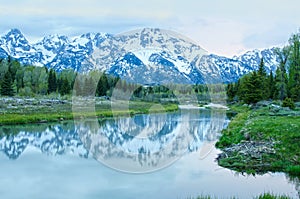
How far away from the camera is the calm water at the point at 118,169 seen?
621 inches

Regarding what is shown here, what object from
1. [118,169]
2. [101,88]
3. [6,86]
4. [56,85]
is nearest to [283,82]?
[118,169]

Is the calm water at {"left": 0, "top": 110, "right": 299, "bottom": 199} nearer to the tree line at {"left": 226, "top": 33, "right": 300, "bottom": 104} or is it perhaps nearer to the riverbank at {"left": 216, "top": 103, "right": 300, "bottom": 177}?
the riverbank at {"left": 216, "top": 103, "right": 300, "bottom": 177}

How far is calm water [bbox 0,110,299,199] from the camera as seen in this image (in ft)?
51.7

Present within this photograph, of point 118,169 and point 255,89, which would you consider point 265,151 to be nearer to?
point 118,169

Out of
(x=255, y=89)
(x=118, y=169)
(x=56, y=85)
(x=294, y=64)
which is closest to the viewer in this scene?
(x=118, y=169)

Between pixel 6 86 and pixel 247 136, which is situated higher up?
pixel 6 86

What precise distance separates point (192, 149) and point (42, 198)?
13.9 meters

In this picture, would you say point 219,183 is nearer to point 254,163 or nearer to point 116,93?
point 254,163

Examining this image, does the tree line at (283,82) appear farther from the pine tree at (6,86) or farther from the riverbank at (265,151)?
the pine tree at (6,86)

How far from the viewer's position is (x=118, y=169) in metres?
20.5

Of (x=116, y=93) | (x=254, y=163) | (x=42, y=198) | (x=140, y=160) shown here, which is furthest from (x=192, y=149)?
(x=116, y=93)

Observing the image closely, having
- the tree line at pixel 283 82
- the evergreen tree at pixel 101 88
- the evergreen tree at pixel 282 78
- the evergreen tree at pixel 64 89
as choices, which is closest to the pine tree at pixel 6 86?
the evergreen tree at pixel 64 89

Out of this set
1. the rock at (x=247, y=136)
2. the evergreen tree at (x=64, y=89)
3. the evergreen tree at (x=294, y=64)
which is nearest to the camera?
the rock at (x=247, y=136)

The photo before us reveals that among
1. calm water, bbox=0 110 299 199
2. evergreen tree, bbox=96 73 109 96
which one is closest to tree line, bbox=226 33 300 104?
calm water, bbox=0 110 299 199
